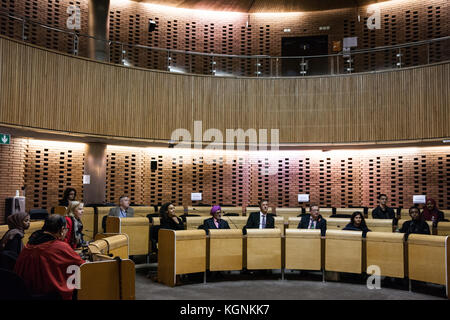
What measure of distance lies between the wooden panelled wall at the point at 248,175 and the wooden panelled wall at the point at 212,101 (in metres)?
1.35

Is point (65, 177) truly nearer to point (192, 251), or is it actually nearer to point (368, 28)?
point (192, 251)

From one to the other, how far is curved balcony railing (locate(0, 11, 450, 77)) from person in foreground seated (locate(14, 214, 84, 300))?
23.4ft

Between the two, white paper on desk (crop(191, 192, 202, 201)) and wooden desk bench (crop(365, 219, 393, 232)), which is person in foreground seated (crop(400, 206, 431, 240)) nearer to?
wooden desk bench (crop(365, 219, 393, 232))

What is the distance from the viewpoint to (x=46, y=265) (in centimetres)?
340

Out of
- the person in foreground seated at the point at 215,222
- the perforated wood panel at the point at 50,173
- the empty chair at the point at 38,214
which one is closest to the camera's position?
the person in foreground seated at the point at 215,222

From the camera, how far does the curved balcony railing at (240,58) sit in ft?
33.1

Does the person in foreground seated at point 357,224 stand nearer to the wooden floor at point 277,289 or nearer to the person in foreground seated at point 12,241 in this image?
the wooden floor at point 277,289

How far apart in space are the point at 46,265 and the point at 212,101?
355 inches

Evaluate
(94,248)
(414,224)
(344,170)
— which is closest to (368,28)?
(344,170)

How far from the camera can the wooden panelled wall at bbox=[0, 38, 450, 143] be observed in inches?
366

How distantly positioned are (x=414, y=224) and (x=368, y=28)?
8627 millimetres

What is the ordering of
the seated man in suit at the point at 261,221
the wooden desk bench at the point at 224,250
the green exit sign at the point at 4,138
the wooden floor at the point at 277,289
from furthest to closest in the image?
the green exit sign at the point at 4,138 < the seated man in suit at the point at 261,221 < the wooden desk bench at the point at 224,250 < the wooden floor at the point at 277,289

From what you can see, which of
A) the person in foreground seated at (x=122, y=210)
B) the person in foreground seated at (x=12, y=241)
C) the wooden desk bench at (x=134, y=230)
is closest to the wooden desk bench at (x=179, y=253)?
the wooden desk bench at (x=134, y=230)

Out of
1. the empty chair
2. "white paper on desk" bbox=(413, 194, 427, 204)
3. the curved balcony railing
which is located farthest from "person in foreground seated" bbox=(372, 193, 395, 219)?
the empty chair
